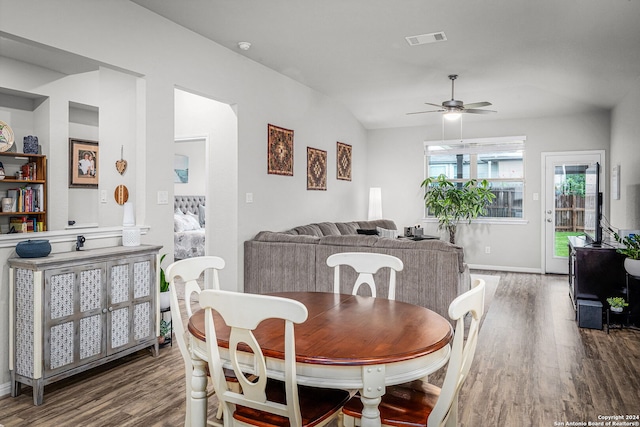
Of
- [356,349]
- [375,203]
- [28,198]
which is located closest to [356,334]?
[356,349]

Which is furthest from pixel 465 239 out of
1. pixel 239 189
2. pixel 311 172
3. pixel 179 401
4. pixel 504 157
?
pixel 179 401

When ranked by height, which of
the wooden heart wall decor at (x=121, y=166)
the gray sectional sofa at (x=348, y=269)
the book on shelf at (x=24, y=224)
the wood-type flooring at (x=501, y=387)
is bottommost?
the wood-type flooring at (x=501, y=387)

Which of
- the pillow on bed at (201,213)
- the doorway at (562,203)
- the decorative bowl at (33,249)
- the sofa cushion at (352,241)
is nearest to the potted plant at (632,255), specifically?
the sofa cushion at (352,241)

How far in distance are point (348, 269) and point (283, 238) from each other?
782 millimetres

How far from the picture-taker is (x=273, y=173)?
512cm

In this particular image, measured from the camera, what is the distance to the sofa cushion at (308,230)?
528cm

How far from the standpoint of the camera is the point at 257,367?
1.57 metres

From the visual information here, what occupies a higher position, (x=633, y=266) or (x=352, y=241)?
(x=352, y=241)

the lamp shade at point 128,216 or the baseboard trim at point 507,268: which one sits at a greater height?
the lamp shade at point 128,216

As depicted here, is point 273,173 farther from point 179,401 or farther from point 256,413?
point 256,413

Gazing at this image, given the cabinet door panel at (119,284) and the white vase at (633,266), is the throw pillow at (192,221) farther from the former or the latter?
the white vase at (633,266)

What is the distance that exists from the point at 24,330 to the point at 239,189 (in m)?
2.35

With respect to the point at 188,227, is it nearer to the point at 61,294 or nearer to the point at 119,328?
the point at 119,328

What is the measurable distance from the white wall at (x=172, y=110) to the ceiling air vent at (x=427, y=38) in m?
1.72
